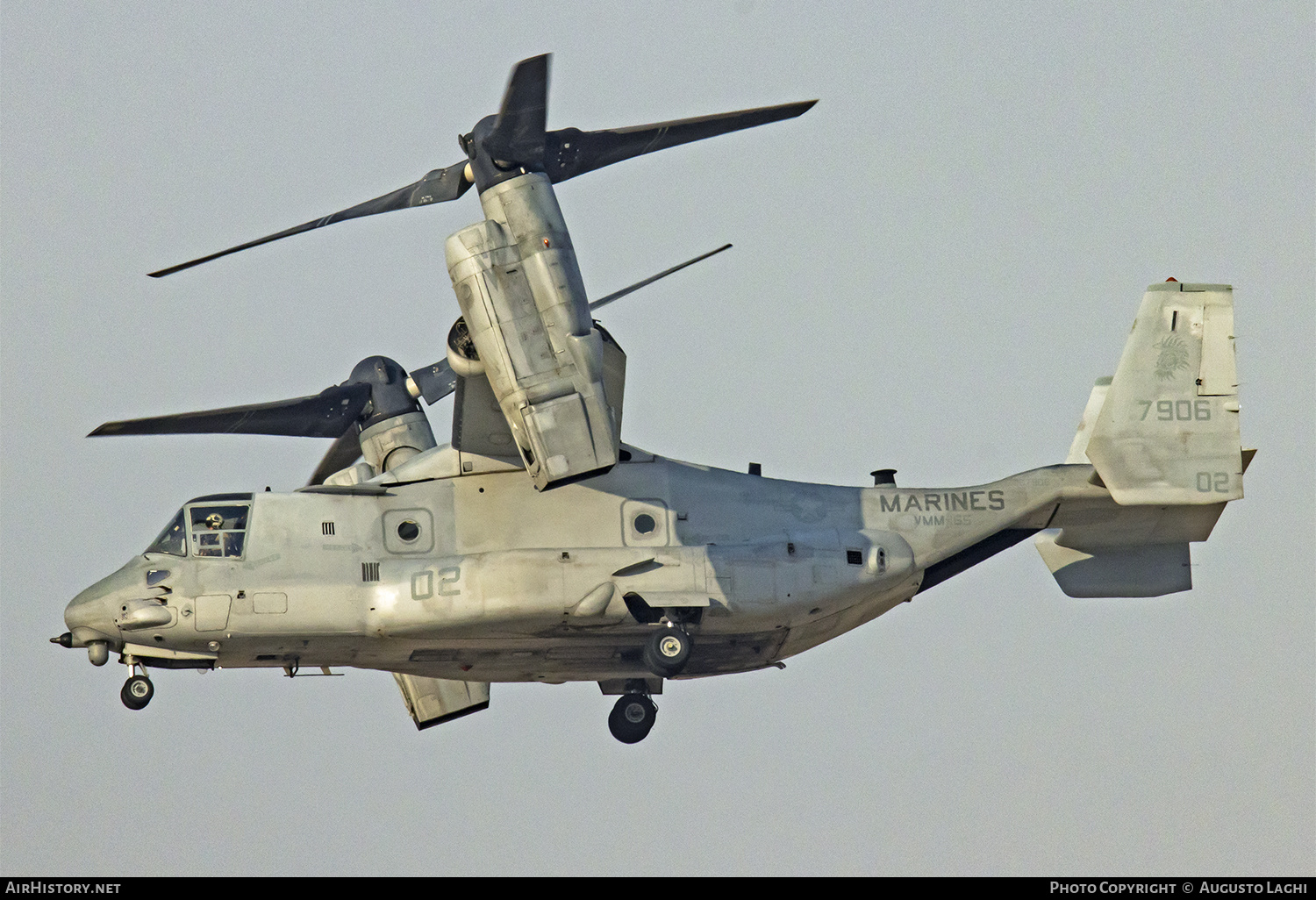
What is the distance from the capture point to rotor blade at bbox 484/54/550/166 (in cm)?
2056

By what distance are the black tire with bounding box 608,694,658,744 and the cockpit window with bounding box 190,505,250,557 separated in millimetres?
5540

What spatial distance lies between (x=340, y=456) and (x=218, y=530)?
3344mm

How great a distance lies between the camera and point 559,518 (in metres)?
22.4

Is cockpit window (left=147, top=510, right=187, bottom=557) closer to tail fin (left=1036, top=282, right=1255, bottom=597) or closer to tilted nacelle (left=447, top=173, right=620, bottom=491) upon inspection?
tilted nacelle (left=447, top=173, right=620, bottom=491)

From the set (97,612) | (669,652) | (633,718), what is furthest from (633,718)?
(97,612)

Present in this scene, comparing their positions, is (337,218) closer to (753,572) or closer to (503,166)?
(503,166)

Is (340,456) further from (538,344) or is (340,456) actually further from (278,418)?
(538,344)

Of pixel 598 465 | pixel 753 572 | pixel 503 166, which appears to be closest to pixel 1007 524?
pixel 753 572

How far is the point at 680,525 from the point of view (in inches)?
891

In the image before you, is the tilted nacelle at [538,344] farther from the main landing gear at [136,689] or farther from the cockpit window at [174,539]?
the main landing gear at [136,689]

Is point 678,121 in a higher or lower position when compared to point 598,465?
higher

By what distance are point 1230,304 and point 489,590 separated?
31.9 feet

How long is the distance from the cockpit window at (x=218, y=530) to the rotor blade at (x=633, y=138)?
17.9 feet

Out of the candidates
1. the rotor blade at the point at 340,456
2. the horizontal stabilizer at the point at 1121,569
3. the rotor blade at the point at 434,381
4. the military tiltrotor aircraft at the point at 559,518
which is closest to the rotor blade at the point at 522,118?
the military tiltrotor aircraft at the point at 559,518
